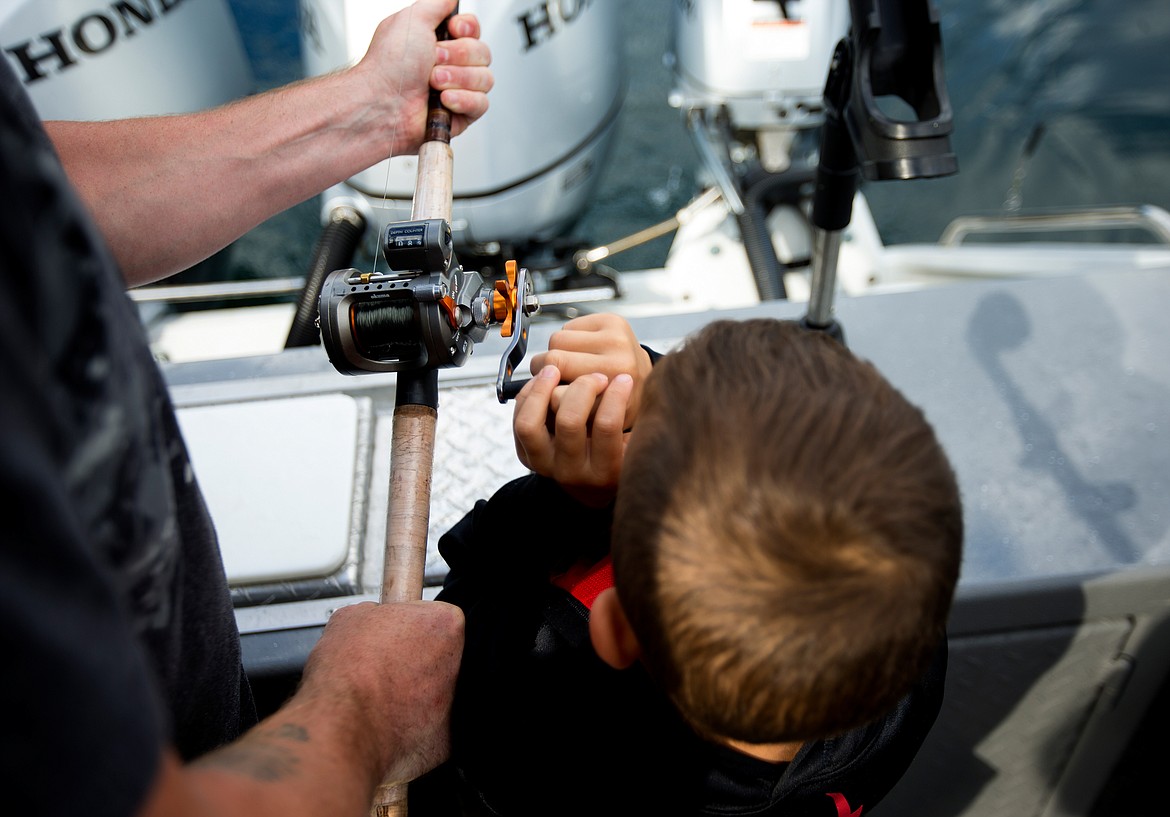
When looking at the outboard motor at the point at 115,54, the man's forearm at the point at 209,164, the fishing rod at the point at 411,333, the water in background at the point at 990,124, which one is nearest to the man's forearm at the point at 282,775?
the fishing rod at the point at 411,333

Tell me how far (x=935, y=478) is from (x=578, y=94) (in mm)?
2106

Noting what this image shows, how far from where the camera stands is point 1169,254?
6.31ft

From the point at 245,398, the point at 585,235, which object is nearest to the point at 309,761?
the point at 245,398

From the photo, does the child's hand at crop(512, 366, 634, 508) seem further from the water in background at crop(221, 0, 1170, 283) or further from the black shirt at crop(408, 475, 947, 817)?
the water in background at crop(221, 0, 1170, 283)

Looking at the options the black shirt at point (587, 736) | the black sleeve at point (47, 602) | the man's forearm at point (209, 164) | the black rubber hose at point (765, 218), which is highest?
the black sleeve at point (47, 602)

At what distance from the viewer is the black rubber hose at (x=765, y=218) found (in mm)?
2430

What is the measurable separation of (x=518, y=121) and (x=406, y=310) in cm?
151

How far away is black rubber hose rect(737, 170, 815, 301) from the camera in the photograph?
7.97 feet

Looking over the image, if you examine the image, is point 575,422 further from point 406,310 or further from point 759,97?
point 759,97

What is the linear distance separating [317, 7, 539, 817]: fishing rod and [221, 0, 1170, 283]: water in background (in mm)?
2658

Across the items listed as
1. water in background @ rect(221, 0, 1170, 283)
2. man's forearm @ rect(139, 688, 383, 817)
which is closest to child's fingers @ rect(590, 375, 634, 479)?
man's forearm @ rect(139, 688, 383, 817)

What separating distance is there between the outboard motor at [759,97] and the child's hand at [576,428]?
65.3 inches

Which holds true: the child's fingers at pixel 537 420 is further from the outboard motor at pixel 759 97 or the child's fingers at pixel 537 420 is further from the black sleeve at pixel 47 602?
the outboard motor at pixel 759 97

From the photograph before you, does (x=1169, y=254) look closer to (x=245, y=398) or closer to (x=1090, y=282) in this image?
(x=1090, y=282)
